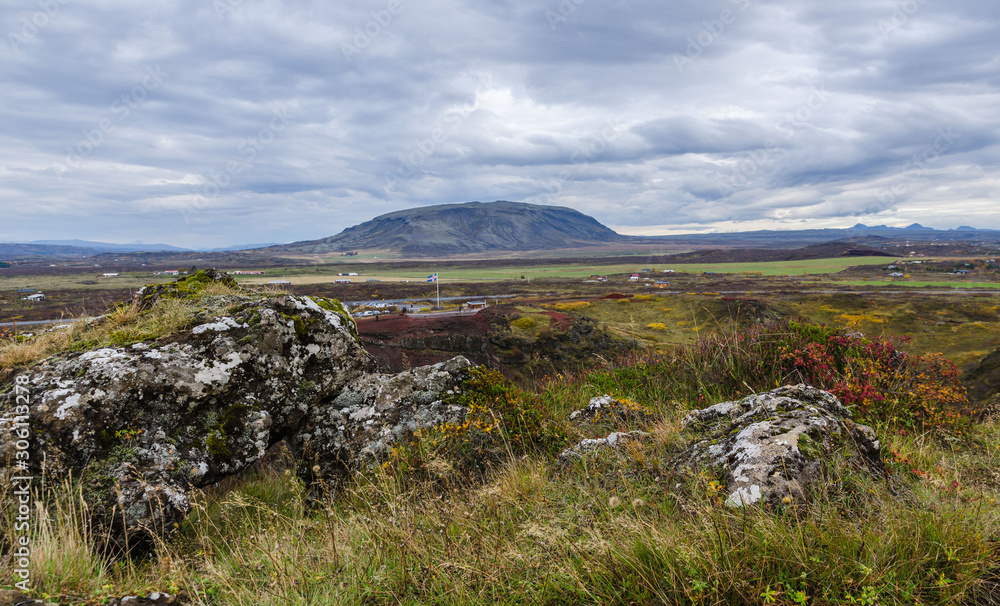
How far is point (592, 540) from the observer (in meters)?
2.88

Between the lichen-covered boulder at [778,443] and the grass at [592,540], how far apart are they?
0.16 m

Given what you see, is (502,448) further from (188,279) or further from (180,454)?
(188,279)

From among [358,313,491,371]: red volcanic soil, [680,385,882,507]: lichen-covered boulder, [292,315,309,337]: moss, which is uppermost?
[292,315,309,337]: moss

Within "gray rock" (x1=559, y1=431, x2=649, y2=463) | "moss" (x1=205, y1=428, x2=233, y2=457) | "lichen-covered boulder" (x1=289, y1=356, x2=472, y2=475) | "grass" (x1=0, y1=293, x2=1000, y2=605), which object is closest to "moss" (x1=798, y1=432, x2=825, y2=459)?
"grass" (x1=0, y1=293, x2=1000, y2=605)

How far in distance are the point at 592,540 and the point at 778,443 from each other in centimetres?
199

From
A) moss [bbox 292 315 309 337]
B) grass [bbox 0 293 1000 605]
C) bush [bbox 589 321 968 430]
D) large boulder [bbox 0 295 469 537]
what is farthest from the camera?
moss [bbox 292 315 309 337]

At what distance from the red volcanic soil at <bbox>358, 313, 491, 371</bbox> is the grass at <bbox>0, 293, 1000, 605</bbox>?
18597 millimetres

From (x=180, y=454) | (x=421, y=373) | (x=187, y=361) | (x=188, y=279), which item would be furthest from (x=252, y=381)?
(x=188, y=279)

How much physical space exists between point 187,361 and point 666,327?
47.9 m

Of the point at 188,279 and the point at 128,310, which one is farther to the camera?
the point at 188,279

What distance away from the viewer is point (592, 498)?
3.79 m

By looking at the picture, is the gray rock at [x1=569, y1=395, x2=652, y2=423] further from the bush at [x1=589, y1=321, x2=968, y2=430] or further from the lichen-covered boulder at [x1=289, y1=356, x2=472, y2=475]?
the lichen-covered boulder at [x1=289, y1=356, x2=472, y2=475]

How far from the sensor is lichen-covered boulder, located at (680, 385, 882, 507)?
3.43 m

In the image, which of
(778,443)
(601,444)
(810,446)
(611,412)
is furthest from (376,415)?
(810,446)
